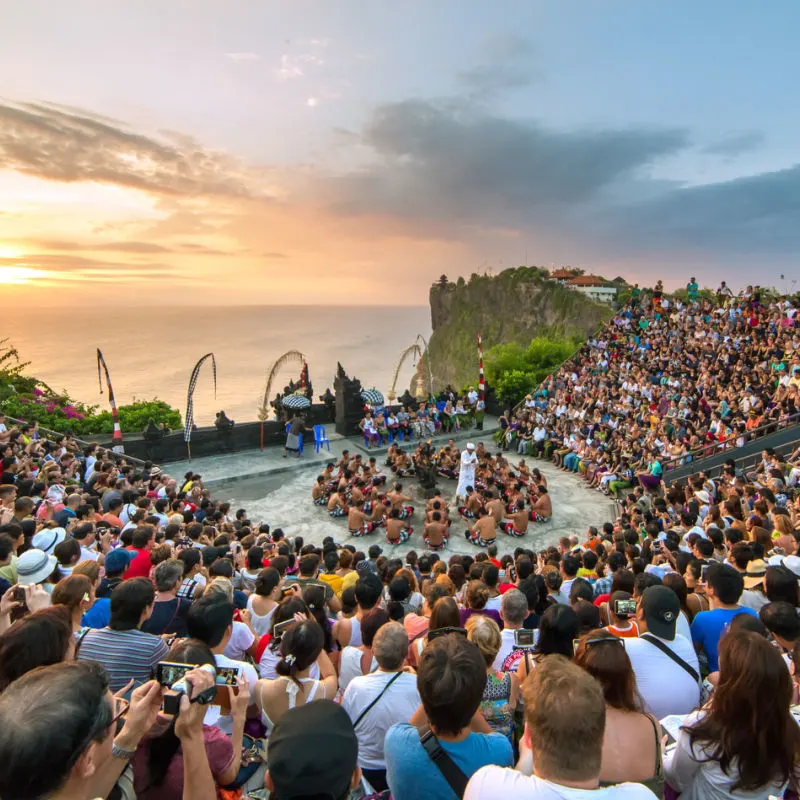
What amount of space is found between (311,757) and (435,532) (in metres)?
9.14

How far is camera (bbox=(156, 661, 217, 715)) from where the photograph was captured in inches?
80.2

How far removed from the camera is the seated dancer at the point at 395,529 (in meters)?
11.2

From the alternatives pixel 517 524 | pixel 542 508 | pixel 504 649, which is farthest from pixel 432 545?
pixel 504 649

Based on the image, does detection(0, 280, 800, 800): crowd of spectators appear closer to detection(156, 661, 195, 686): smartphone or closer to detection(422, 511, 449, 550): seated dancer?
detection(156, 661, 195, 686): smartphone

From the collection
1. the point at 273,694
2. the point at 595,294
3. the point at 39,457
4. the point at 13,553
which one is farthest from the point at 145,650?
the point at 595,294

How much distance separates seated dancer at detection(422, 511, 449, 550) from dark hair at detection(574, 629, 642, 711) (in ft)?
27.0

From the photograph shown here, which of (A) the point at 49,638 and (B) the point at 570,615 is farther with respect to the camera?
(B) the point at 570,615

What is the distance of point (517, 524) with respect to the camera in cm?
1163

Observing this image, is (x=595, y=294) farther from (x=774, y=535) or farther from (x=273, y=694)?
(x=273, y=694)

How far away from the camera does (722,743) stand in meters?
2.40

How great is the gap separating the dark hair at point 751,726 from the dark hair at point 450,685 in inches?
44.4

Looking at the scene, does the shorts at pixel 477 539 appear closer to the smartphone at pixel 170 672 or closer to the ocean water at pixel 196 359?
the smartphone at pixel 170 672

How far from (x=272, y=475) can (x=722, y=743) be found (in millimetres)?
14567

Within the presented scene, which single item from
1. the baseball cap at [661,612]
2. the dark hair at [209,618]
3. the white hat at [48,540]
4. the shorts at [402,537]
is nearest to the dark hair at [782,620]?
the baseball cap at [661,612]
